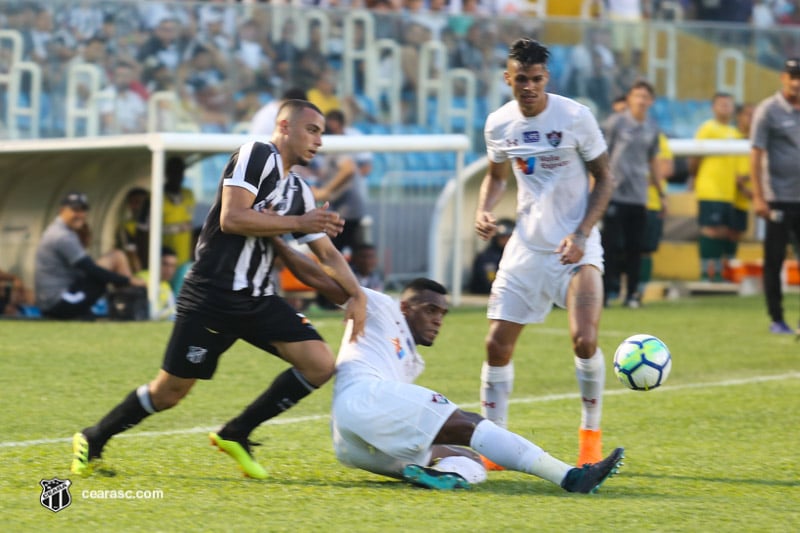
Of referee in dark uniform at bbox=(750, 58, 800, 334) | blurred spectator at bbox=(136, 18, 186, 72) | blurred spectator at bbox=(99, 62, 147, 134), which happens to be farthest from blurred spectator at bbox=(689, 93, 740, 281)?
blurred spectator at bbox=(99, 62, 147, 134)

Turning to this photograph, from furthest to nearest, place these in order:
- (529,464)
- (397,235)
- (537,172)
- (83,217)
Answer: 1. (397,235)
2. (83,217)
3. (537,172)
4. (529,464)

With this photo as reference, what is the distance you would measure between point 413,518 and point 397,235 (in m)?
10.8

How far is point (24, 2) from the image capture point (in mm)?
14680

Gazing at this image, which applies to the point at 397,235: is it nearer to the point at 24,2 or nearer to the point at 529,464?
the point at 24,2

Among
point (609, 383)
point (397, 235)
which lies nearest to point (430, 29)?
point (397, 235)

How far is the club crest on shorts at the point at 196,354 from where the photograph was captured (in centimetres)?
610

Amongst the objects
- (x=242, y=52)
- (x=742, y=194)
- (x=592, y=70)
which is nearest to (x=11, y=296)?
(x=242, y=52)

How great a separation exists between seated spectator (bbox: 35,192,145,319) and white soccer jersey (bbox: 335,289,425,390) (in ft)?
21.8

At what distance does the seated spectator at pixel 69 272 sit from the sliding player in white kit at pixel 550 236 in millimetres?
6218

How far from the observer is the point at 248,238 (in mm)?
6129

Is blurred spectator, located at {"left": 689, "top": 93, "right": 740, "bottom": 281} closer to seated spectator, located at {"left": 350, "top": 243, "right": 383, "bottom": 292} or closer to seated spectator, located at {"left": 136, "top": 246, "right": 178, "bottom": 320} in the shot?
seated spectator, located at {"left": 350, "top": 243, "right": 383, "bottom": 292}

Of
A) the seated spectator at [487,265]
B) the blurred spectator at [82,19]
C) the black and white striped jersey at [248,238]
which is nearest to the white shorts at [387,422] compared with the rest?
the black and white striped jersey at [248,238]

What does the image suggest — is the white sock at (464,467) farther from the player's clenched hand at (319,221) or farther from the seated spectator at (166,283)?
the seated spectator at (166,283)

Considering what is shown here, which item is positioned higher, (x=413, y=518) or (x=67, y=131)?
(x=67, y=131)
